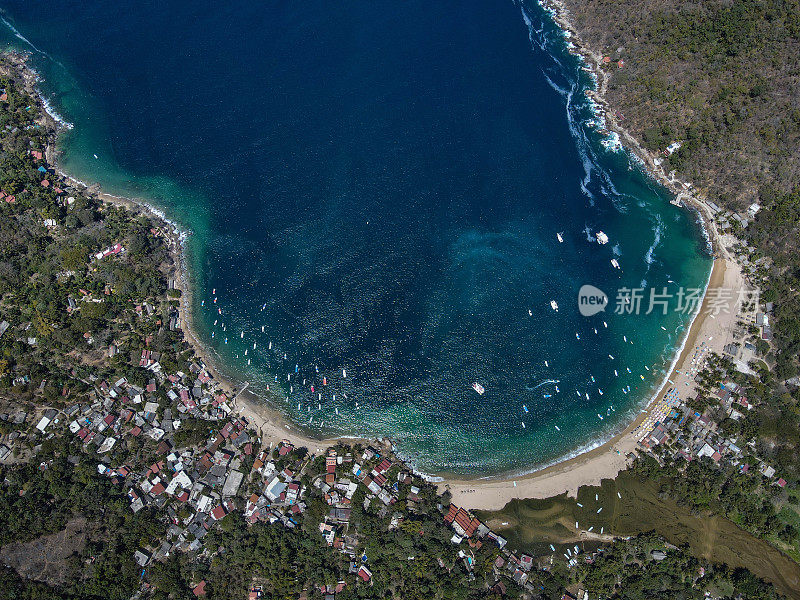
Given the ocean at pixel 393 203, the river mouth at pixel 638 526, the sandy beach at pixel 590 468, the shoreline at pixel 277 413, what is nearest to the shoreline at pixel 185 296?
the shoreline at pixel 277 413

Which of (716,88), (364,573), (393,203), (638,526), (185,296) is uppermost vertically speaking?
(716,88)

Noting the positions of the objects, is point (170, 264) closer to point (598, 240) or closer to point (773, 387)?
point (598, 240)

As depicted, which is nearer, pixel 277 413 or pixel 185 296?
pixel 277 413

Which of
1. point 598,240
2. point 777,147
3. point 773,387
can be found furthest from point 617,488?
point 777,147

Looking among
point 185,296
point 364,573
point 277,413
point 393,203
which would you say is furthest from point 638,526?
point 185,296

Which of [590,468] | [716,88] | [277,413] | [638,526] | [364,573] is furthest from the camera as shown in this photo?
[716,88]

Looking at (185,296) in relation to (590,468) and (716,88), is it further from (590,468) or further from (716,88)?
(716,88)

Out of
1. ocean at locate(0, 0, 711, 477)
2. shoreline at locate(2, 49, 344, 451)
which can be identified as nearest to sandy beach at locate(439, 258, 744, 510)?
ocean at locate(0, 0, 711, 477)

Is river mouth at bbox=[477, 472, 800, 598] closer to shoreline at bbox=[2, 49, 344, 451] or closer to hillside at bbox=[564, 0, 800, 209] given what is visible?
shoreline at bbox=[2, 49, 344, 451]
